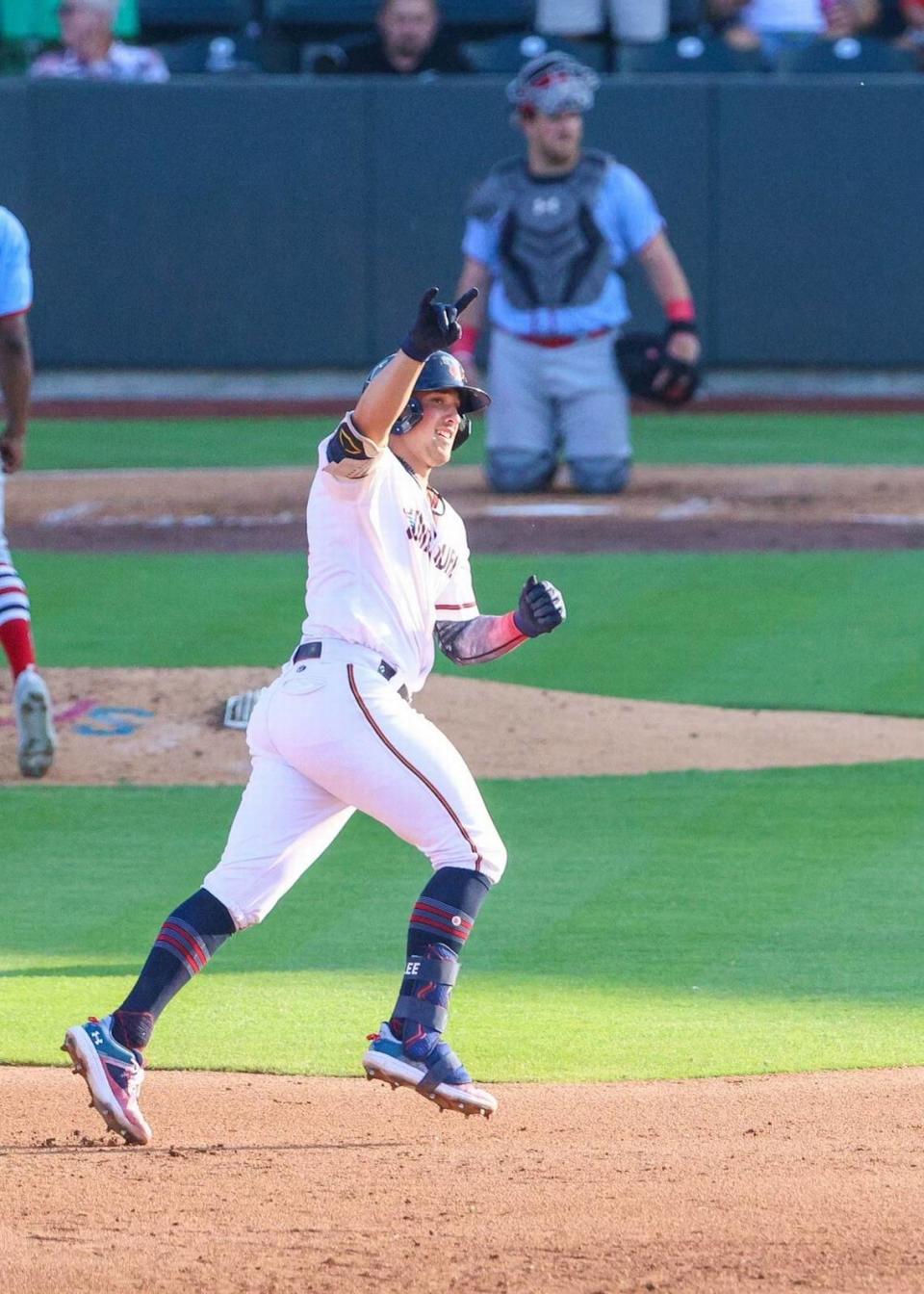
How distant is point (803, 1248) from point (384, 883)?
2.92 metres

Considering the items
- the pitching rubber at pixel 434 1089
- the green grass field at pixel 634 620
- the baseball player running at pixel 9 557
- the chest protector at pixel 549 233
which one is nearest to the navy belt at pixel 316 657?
the pitching rubber at pixel 434 1089

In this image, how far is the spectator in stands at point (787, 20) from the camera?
719 inches

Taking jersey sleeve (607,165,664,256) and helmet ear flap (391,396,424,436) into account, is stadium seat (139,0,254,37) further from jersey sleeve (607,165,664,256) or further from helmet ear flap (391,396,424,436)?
helmet ear flap (391,396,424,436)

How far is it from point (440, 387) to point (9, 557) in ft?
11.3

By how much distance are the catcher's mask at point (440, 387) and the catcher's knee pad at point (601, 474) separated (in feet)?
28.9

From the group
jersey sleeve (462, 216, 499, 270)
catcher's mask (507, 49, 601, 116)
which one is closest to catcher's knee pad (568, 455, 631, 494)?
jersey sleeve (462, 216, 499, 270)

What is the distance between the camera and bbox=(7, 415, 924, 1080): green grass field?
199 inches

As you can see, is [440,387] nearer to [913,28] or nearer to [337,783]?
[337,783]

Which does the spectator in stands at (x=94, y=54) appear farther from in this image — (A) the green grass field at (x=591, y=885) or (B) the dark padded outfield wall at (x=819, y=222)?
(A) the green grass field at (x=591, y=885)

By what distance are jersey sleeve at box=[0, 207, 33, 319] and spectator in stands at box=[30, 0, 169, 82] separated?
1036 centimetres

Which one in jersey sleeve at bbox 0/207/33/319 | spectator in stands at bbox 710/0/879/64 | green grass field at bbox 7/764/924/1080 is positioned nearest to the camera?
green grass field at bbox 7/764/924/1080

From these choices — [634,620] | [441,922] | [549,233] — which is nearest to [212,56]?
[549,233]

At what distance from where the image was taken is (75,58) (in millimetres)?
17594

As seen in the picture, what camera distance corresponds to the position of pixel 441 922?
4.28m
